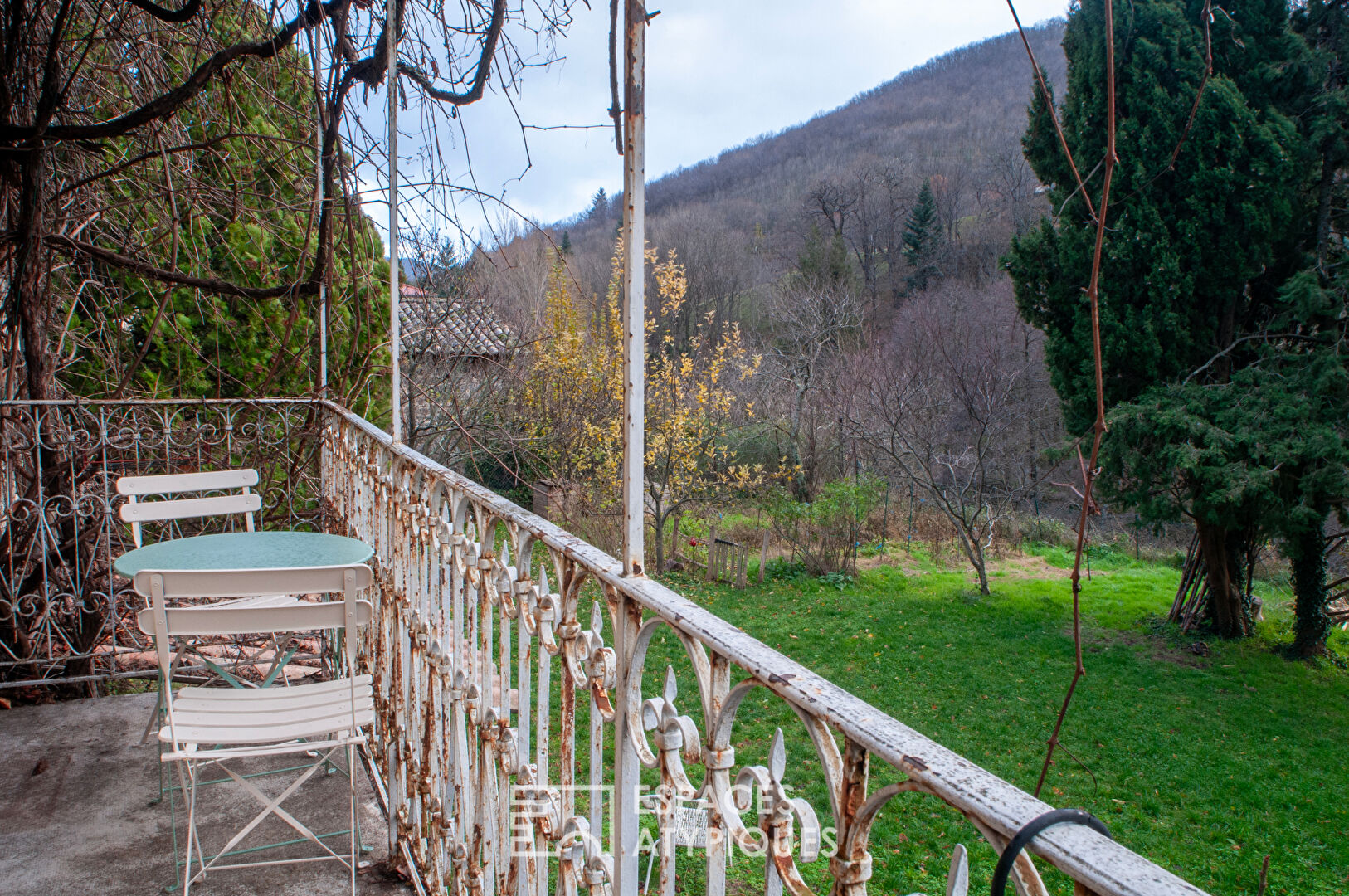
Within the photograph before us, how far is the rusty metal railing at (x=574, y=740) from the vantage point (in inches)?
20.3

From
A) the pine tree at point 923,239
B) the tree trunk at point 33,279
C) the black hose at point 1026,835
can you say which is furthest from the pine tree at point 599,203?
the pine tree at point 923,239

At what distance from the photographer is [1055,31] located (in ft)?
42.7

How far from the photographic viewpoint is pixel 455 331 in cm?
823

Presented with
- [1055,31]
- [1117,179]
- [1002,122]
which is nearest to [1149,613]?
[1117,179]

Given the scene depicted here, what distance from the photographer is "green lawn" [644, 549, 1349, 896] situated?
17.8 ft

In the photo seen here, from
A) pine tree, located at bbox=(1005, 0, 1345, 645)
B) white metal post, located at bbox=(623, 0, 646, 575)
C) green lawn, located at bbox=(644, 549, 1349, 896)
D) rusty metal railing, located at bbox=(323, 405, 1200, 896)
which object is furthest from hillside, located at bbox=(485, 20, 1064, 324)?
white metal post, located at bbox=(623, 0, 646, 575)

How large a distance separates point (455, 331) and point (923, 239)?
1943 cm

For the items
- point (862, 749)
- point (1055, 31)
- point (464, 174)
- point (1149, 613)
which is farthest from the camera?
point (1055, 31)

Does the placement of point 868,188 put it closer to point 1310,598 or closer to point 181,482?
point 1310,598

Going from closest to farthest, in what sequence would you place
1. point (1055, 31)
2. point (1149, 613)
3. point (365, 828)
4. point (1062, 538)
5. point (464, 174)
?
1. point (365, 828)
2. point (464, 174)
3. point (1149, 613)
4. point (1055, 31)
5. point (1062, 538)

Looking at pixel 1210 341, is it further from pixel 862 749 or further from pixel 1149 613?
pixel 862 749

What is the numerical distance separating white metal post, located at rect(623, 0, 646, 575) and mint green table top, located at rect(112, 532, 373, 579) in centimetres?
121

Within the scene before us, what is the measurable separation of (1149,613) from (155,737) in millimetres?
11370

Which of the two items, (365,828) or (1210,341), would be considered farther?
(1210,341)
